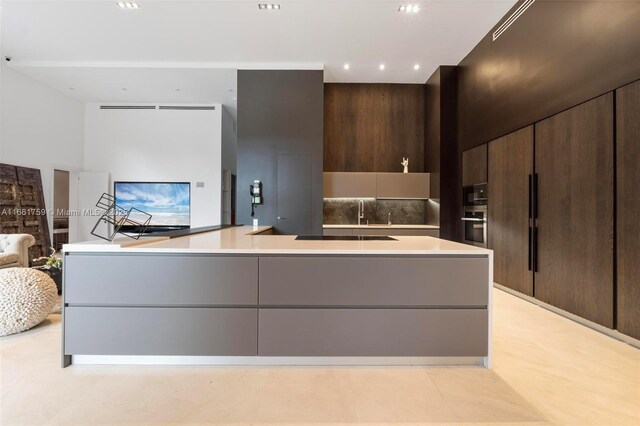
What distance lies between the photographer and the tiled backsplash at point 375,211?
6.02 metres

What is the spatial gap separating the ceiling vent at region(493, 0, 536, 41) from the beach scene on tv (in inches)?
264

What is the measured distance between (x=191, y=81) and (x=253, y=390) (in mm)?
5935

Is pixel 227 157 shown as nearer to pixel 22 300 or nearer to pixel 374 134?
pixel 374 134

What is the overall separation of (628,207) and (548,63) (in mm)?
1780

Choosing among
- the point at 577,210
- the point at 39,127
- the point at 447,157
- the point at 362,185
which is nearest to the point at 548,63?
the point at 577,210

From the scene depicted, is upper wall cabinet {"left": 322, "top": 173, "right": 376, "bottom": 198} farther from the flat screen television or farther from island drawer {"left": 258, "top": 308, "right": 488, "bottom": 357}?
the flat screen television

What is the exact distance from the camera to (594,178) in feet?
9.05

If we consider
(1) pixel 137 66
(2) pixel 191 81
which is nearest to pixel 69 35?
(1) pixel 137 66

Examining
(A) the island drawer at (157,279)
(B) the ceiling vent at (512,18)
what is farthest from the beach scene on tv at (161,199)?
(B) the ceiling vent at (512,18)

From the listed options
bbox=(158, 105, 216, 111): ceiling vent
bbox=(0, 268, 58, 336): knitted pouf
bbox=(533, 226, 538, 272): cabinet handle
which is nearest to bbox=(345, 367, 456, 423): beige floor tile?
bbox=(533, 226, 538, 272): cabinet handle

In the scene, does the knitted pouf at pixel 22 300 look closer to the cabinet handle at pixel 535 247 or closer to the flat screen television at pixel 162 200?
the flat screen television at pixel 162 200

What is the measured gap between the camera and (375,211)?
6047mm

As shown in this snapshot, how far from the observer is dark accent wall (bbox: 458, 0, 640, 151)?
2559 mm

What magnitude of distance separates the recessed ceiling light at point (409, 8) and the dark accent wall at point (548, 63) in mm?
1196
